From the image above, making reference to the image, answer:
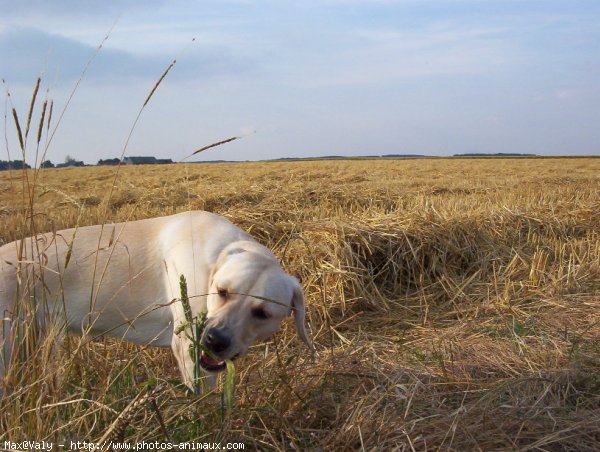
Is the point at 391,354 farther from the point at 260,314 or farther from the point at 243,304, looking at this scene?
the point at 243,304

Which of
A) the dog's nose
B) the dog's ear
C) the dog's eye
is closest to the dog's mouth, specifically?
the dog's nose

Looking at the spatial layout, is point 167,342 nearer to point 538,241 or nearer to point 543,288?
point 543,288

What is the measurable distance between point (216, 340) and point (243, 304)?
24cm

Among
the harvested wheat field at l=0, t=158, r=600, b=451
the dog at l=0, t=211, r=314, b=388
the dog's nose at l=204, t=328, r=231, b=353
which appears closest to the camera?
the harvested wheat field at l=0, t=158, r=600, b=451

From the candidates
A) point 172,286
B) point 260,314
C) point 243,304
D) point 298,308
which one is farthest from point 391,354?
point 172,286

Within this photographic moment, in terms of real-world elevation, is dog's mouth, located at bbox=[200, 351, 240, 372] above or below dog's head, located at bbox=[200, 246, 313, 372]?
below

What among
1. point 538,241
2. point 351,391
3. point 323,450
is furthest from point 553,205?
point 323,450

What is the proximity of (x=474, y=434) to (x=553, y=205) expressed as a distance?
6317 millimetres

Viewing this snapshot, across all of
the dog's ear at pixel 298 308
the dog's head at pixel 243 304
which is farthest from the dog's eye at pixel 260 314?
the dog's ear at pixel 298 308

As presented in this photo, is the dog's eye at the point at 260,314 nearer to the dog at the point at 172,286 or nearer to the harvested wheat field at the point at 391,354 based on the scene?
the dog at the point at 172,286

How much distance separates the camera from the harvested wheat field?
2.30 m

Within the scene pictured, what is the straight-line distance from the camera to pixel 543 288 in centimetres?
531

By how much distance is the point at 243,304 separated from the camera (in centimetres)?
300

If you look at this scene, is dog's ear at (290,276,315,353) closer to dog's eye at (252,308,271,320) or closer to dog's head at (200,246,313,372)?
dog's head at (200,246,313,372)
